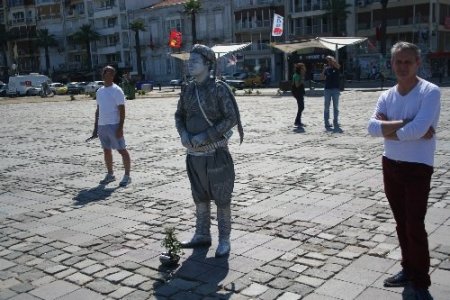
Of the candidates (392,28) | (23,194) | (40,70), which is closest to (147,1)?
(40,70)

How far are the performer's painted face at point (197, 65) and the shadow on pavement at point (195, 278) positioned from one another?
1.66 metres

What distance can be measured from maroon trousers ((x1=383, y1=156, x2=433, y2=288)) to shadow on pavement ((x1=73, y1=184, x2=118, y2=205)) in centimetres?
441

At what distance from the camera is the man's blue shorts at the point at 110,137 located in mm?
7793

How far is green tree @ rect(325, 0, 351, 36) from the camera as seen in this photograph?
49312mm

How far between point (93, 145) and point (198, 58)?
27.1 feet

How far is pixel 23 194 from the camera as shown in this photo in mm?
7445

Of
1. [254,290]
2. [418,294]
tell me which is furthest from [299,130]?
[418,294]

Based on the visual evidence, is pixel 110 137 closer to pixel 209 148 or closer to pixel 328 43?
pixel 209 148

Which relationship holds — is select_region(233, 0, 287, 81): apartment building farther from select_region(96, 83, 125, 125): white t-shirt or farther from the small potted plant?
the small potted plant

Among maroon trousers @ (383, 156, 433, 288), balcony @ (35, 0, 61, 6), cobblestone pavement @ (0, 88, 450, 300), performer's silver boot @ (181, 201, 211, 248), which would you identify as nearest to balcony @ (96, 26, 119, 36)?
balcony @ (35, 0, 61, 6)

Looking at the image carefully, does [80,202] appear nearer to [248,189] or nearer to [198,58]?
[248,189]

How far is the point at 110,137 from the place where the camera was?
781 cm

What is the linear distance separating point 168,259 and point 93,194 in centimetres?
316

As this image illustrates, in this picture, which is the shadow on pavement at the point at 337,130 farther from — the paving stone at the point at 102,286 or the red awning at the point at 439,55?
the red awning at the point at 439,55
